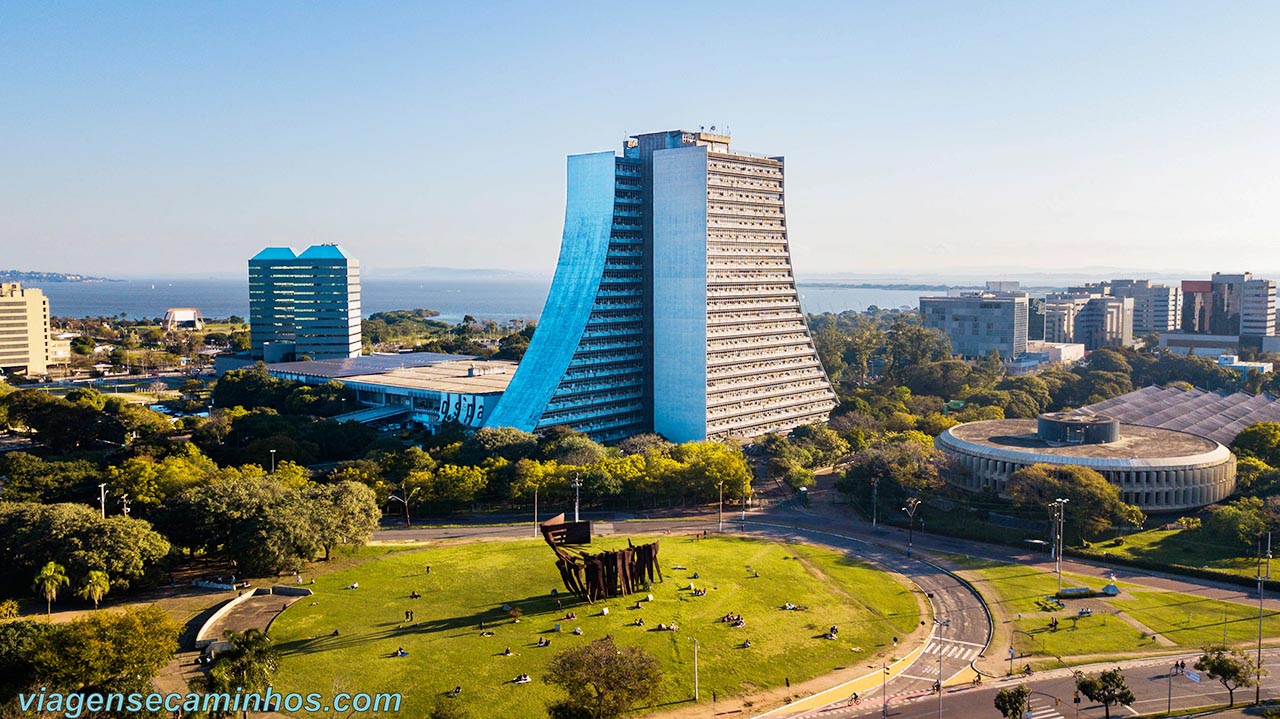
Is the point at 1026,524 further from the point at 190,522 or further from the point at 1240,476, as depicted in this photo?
the point at 190,522

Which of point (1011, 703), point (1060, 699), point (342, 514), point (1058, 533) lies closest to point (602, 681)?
point (1011, 703)

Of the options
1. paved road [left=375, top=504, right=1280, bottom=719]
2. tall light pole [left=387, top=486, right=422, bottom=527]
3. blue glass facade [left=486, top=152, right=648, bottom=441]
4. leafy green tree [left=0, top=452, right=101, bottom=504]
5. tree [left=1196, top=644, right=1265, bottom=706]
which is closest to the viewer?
tree [left=1196, top=644, right=1265, bottom=706]

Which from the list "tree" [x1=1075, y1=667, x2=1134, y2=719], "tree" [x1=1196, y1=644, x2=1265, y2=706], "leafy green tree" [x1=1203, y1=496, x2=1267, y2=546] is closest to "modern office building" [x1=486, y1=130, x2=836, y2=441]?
"leafy green tree" [x1=1203, y1=496, x2=1267, y2=546]

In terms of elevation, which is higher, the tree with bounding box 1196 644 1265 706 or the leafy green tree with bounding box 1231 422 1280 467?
the leafy green tree with bounding box 1231 422 1280 467

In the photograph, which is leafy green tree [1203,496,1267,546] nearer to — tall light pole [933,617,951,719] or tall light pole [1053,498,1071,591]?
tall light pole [1053,498,1071,591]

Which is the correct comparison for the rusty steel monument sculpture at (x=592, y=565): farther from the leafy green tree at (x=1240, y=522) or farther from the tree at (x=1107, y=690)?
the leafy green tree at (x=1240, y=522)
